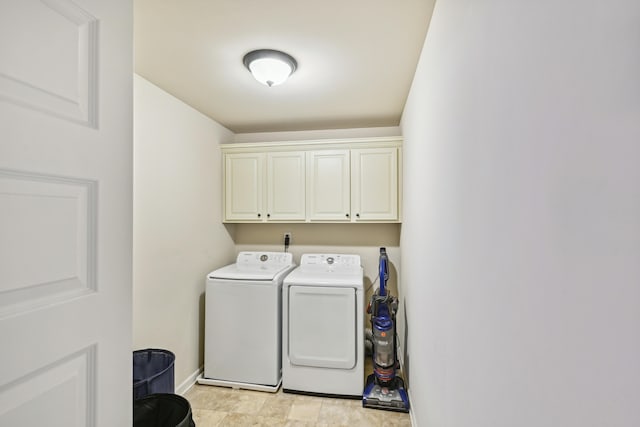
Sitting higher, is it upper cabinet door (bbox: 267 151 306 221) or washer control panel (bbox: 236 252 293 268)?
upper cabinet door (bbox: 267 151 306 221)

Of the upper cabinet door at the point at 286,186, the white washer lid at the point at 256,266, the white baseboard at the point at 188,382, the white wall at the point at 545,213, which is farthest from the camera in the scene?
the upper cabinet door at the point at 286,186

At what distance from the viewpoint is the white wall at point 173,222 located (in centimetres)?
226

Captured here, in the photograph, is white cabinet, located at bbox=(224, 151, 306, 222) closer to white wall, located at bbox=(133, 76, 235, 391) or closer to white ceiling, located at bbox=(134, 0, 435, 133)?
white wall, located at bbox=(133, 76, 235, 391)

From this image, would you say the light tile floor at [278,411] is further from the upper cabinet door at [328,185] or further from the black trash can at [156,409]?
the upper cabinet door at [328,185]

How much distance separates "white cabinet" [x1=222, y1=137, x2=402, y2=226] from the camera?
3162 millimetres

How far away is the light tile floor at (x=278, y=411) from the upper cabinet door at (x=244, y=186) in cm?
163

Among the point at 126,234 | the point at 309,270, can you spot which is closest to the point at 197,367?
the point at 309,270

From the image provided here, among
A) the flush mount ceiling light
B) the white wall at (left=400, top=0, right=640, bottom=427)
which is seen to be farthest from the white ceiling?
the white wall at (left=400, top=0, right=640, bottom=427)

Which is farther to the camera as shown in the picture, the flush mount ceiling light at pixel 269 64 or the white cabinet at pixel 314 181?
the white cabinet at pixel 314 181

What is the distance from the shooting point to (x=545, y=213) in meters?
0.54

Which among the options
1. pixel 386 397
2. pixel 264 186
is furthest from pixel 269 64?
pixel 386 397

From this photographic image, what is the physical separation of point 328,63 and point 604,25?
A: 6.12 feet

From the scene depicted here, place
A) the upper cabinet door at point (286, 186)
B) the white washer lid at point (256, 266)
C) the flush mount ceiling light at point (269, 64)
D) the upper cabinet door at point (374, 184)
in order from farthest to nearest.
Result: the upper cabinet door at point (286, 186), the upper cabinet door at point (374, 184), the white washer lid at point (256, 266), the flush mount ceiling light at point (269, 64)

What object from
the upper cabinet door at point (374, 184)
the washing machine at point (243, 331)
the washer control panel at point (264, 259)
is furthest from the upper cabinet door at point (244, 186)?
the upper cabinet door at point (374, 184)
